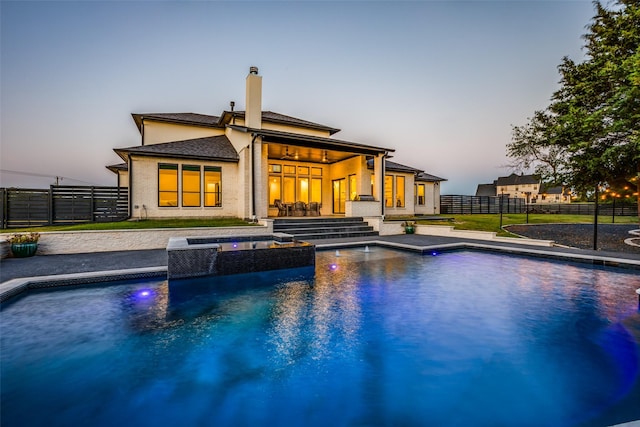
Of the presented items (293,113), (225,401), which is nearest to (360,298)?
(225,401)

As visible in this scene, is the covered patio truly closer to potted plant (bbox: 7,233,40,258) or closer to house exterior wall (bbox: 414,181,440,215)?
potted plant (bbox: 7,233,40,258)

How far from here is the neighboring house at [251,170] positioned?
12.4 m

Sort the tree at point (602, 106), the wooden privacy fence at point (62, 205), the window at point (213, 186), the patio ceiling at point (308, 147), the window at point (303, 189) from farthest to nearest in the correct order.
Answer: the window at point (303, 189) < the window at point (213, 186) < the patio ceiling at point (308, 147) < the wooden privacy fence at point (62, 205) < the tree at point (602, 106)

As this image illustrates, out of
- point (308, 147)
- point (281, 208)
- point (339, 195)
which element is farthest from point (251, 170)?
point (339, 195)

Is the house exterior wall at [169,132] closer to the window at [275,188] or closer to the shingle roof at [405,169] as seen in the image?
the window at [275,188]

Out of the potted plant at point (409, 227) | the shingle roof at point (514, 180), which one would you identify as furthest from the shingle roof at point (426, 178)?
the shingle roof at point (514, 180)

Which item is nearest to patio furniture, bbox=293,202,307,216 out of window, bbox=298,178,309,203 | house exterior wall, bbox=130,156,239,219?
window, bbox=298,178,309,203

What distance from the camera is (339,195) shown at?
17.9 metres

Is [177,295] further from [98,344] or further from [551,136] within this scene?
[551,136]

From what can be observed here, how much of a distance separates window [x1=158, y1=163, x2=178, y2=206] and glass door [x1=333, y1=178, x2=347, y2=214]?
9.32 m

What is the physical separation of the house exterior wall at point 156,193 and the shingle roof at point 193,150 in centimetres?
34

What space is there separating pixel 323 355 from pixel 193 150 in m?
12.6

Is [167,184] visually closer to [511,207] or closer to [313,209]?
[313,209]

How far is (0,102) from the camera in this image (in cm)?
1467
